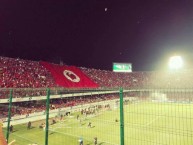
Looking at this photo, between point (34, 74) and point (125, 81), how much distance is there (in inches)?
1596

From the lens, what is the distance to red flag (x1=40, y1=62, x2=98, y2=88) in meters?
49.7

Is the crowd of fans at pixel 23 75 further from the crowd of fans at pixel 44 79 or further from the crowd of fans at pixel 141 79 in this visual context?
the crowd of fans at pixel 141 79

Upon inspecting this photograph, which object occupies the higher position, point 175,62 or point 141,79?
point 175,62

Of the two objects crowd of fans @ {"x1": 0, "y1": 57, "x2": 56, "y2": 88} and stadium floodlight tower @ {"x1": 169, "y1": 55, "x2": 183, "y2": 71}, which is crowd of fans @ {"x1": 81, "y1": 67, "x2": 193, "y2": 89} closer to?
stadium floodlight tower @ {"x1": 169, "y1": 55, "x2": 183, "y2": 71}

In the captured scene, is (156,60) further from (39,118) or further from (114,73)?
(39,118)

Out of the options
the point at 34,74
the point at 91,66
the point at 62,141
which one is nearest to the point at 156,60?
the point at 91,66

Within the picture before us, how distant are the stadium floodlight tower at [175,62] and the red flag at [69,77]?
37208 mm

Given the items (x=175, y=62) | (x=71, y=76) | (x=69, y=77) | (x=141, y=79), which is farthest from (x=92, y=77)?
(x=175, y=62)

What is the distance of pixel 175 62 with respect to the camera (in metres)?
82.1

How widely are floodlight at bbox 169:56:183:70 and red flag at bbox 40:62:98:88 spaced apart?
3723 cm

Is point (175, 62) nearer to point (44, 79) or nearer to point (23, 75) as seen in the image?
point (44, 79)

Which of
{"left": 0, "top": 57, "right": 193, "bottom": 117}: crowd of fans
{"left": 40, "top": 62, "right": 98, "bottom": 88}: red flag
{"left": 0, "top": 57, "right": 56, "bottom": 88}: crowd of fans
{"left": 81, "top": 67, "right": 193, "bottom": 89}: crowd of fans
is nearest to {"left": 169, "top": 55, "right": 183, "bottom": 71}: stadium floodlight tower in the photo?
{"left": 81, "top": 67, "right": 193, "bottom": 89}: crowd of fans

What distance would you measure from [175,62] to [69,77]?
47093mm

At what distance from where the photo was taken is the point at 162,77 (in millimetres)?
79062
